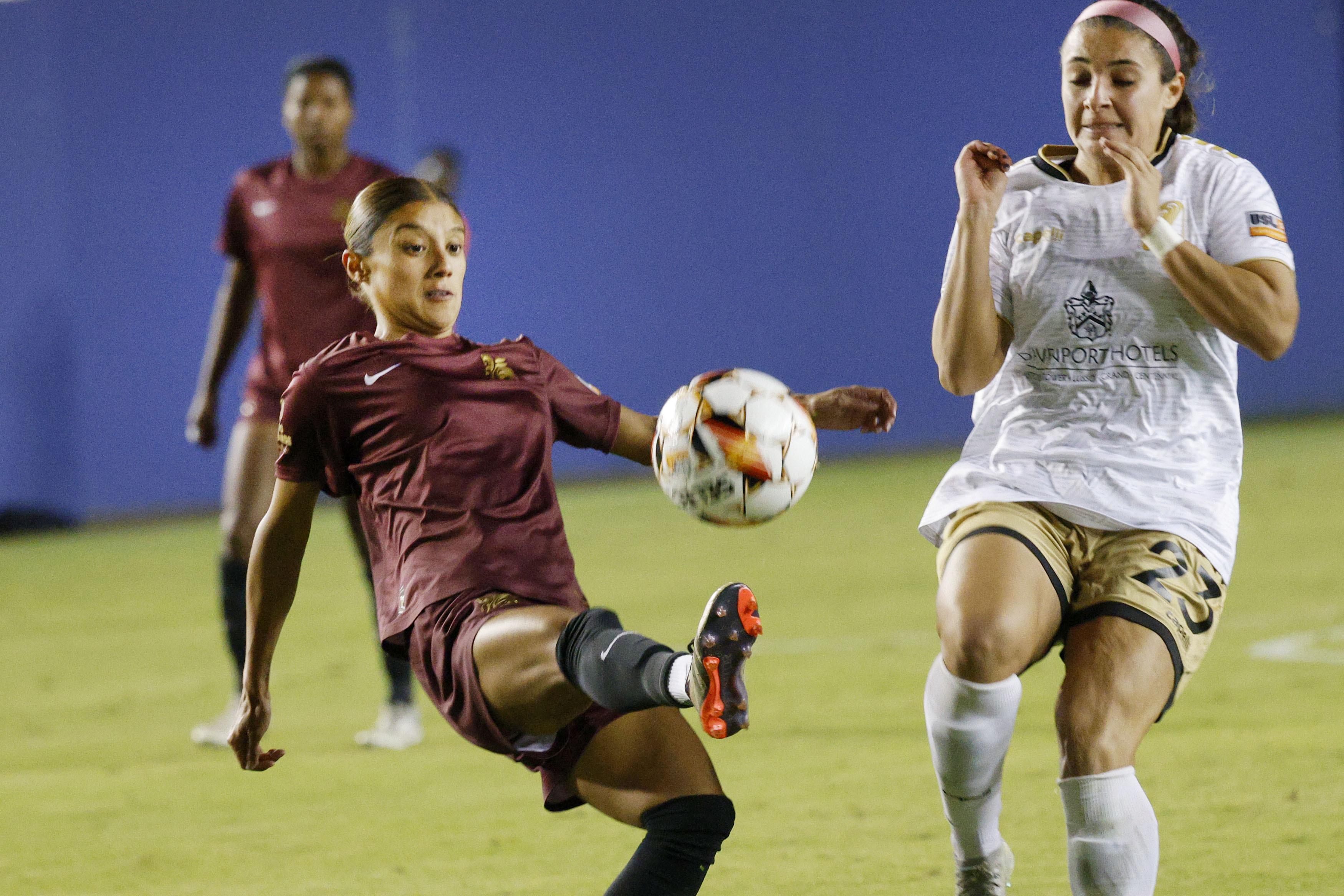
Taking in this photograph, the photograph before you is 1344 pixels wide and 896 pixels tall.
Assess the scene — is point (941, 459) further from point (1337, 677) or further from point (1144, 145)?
point (1144, 145)

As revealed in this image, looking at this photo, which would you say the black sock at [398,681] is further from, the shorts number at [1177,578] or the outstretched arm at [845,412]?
the shorts number at [1177,578]

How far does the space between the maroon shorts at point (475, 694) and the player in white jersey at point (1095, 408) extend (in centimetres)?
63

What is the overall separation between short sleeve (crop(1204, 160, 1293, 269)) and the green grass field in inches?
52.2

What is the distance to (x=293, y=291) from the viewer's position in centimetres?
523

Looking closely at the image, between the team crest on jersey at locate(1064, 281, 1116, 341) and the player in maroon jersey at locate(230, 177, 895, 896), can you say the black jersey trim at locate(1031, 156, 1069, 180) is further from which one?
the player in maroon jersey at locate(230, 177, 895, 896)

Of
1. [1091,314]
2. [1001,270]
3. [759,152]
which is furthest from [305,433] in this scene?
[759,152]

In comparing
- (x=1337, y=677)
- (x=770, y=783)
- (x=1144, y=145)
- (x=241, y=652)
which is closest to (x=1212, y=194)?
(x=1144, y=145)

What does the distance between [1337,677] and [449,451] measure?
3689 millimetres

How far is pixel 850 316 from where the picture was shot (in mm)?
14211

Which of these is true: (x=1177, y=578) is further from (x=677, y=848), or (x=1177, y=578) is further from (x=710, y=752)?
(x=710, y=752)

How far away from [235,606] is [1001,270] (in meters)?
3.18

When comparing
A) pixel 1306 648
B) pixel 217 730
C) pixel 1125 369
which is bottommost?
pixel 217 730

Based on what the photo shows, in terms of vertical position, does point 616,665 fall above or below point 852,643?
above

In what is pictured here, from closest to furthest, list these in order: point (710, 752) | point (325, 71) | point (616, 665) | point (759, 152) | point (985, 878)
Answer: point (616, 665)
point (985, 878)
point (710, 752)
point (325, 71)
point (759, 152)
